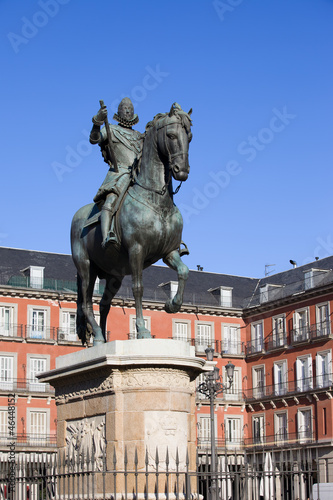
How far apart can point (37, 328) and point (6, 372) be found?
312 cm

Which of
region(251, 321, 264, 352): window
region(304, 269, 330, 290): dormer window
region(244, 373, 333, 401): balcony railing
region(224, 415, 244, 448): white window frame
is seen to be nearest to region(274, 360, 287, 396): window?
region(244, 373, 333, 401): balcony railing

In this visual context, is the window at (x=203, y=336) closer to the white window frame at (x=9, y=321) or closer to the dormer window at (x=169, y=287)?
the dormer window at (x=169, y=287)

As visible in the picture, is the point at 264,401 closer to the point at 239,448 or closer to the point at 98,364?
the point at 239,448

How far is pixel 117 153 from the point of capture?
12.7 meters

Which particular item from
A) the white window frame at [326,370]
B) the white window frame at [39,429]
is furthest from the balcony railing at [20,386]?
the white window frame at [326,370]

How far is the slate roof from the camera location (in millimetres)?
55844

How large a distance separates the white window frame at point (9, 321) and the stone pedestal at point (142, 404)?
138ft

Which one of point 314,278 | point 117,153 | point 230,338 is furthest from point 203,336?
point 117,153

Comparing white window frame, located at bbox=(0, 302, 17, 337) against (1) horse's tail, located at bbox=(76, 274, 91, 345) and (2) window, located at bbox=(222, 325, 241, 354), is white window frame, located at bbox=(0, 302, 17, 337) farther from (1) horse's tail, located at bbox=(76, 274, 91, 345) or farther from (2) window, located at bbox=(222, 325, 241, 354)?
(1) horse's tail, located at bbox=(76, 274, 91, 345)

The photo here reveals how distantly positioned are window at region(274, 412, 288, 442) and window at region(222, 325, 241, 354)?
5.51 meters

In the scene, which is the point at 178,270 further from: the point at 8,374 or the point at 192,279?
the point at 192,279

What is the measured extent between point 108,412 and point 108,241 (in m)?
2.14

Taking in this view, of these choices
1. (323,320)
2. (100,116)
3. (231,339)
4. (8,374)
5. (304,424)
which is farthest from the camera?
(231,339)

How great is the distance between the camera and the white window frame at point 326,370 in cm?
5322
